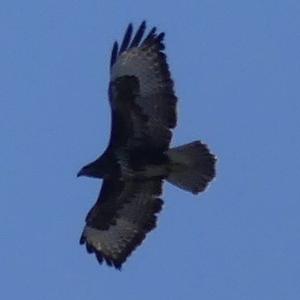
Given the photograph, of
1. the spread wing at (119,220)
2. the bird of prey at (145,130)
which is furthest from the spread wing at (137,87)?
the spread wing at (119,220)

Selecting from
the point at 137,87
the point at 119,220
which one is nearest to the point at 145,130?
the point at 137,87

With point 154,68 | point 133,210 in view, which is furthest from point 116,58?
point 133,210

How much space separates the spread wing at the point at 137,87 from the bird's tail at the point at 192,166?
6.5 inches

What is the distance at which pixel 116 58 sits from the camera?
16625 millimetres

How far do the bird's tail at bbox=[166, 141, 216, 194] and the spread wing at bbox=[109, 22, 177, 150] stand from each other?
0.17 meters

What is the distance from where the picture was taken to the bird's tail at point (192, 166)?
16.5m

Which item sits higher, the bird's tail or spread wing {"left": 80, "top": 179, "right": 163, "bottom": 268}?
the bird's tail

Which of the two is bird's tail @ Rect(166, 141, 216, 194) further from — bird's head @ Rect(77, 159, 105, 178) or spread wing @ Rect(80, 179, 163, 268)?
bird's head @ Rect(77, 159, 105, 178)

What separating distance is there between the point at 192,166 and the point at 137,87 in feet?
2.75

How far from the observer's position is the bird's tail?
16469 millimetres

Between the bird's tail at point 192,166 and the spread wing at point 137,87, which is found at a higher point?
the spread wing at point 137,87

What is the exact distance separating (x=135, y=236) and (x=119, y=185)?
1.63 feet

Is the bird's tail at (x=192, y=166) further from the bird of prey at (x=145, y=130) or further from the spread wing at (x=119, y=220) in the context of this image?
the spread wing at (x=119, y=220)

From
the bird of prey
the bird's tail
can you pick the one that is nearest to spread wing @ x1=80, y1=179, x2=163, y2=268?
the bird of prey
